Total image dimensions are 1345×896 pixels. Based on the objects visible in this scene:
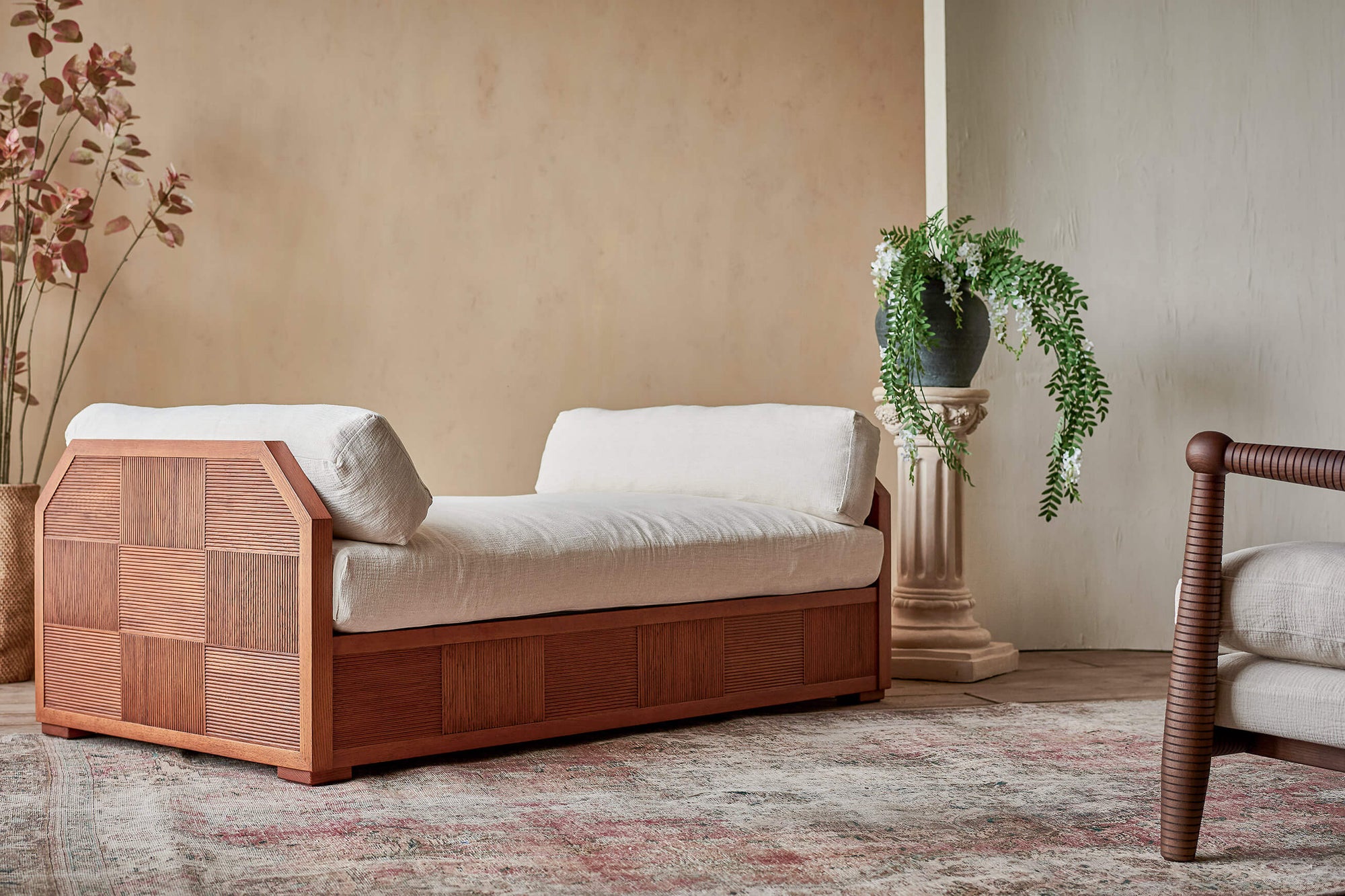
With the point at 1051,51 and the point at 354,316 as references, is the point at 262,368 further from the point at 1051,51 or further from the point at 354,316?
the point at 1051,51

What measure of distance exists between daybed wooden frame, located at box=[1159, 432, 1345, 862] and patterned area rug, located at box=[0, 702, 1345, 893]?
0.25 feet

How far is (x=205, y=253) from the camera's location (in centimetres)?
403

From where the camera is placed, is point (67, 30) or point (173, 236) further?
point (173, 236)

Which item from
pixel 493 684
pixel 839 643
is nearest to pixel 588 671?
pixel 493 684

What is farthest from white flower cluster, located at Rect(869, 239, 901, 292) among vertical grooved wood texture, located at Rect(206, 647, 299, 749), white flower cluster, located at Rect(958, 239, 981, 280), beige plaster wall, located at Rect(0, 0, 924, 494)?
vertical grooved wood texture, located at Rect(206, 647, 299, 749)

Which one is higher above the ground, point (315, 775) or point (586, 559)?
point (586, 559)

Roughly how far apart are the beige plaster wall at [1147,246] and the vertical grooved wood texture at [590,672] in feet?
5.24

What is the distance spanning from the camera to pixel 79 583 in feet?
8.74

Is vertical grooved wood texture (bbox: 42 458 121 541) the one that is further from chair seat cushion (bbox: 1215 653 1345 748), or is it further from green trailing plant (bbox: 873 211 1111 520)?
chair seat cushion (bbox: 1215 653 1345 748)

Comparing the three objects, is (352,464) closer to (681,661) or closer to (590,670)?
(590,670)

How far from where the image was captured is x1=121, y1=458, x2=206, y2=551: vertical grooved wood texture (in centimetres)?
244

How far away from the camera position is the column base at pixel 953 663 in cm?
348

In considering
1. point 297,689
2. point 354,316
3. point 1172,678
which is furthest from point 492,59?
point 1172,678

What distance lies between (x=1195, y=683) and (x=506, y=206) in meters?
3.05
